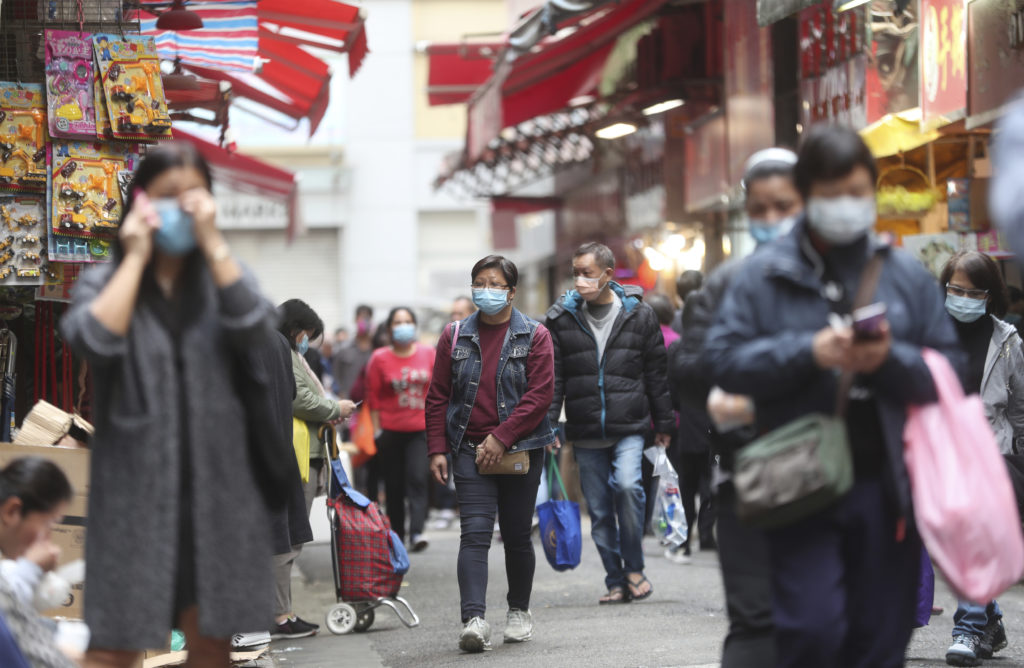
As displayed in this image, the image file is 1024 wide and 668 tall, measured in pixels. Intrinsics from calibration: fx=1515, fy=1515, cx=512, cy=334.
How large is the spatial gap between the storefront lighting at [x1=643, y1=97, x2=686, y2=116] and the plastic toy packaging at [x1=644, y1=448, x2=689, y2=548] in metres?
7.82

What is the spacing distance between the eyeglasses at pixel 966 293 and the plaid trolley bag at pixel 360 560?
3.37m

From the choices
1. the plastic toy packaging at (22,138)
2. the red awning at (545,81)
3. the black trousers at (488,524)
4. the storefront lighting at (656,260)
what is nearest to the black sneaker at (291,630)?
the black trousers at (488,524)

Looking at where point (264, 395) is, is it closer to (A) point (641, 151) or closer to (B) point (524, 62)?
(B) point (524, 62)

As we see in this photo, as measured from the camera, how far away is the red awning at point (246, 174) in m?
13.4

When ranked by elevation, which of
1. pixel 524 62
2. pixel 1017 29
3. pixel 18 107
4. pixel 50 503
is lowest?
pixel 50 503

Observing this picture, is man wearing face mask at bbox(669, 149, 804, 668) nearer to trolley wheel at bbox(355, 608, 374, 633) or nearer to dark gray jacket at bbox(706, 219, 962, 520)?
dark gray jacket at bbox(706, 219, 962, 520)

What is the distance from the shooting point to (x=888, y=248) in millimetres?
4078

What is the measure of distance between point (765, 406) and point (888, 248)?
0.54 m

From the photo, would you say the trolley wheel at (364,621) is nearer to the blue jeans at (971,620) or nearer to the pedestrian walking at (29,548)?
the blue jeans at (971,620)

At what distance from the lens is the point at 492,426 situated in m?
7.67

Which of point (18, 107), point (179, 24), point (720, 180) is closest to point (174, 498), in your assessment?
point (18, 107)

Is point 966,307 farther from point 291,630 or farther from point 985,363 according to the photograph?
point 291,630

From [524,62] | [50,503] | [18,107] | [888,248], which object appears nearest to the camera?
[888,248]

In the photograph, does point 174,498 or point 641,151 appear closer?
point 174,498
